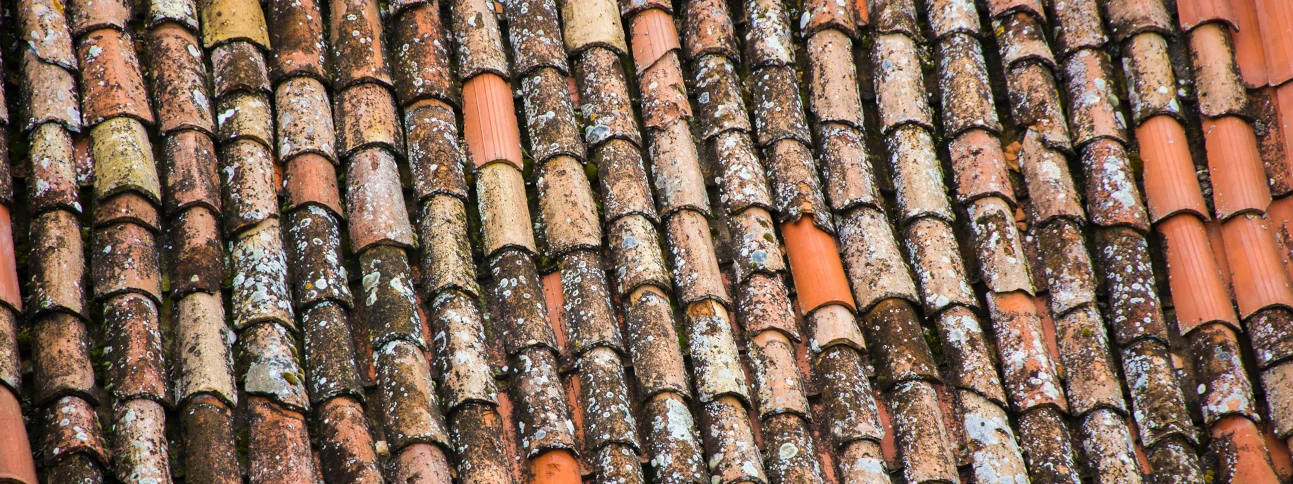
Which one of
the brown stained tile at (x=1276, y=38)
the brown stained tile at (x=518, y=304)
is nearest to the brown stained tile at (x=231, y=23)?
the brown stained tile at (x=518, y=304)

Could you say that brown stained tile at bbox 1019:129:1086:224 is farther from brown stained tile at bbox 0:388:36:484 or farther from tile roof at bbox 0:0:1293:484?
brown stained tile at bbox 0:388:36:484

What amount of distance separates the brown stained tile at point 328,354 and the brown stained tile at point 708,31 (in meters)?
1.62

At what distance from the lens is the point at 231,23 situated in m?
3.33

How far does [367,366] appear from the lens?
2.92 m

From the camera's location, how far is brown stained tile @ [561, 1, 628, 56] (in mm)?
3631

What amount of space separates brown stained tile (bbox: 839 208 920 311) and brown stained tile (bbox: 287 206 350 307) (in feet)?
5.33

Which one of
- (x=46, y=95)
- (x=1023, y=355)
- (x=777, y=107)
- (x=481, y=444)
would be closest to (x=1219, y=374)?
(x=1023, y=355)

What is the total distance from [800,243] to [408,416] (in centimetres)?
139

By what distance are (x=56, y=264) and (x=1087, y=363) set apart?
3073 millimetres

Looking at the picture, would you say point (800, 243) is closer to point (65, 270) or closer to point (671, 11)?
point (671, 11)

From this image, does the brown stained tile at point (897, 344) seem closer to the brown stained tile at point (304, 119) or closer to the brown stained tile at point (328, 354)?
the brown stained tile at point (328, 354)

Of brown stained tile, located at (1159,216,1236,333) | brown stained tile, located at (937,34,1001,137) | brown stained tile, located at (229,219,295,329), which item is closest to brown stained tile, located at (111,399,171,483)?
brown stained tile, located at (229,219,295,329)

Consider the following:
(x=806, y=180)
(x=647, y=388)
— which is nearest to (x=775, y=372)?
→ (x=647, y=388)

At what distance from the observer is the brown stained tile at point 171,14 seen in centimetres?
325
